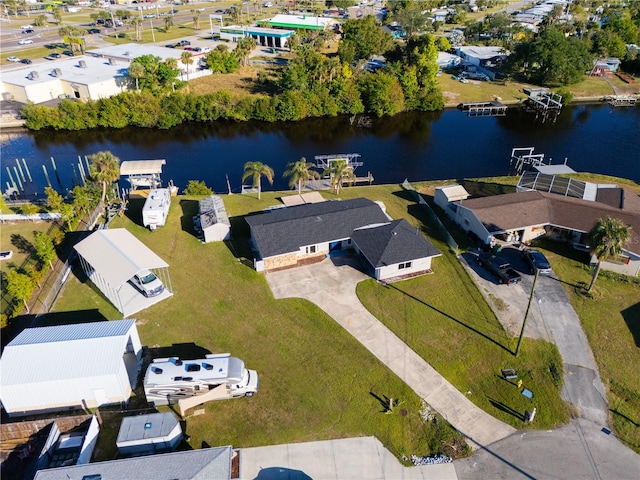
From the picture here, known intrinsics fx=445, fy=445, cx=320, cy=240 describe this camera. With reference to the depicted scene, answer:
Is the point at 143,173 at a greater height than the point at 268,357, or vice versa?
the point at 143,173

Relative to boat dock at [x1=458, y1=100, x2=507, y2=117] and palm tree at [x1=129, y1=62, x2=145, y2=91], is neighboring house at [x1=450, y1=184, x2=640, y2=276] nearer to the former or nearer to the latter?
boat dock at [x1=458, y1=100, x2=507, y2=117]

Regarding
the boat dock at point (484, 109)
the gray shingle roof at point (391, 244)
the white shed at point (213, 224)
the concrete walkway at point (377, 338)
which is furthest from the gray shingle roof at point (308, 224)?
the boat dock at point (484, 109)

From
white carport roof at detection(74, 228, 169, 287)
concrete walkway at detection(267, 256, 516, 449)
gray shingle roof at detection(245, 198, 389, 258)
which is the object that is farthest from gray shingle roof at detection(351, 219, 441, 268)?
white carport roof at detection(74, 228, 169, 287)

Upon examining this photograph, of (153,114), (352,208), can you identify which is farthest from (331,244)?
(153,114)

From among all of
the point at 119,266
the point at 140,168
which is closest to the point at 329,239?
the point at 119,266

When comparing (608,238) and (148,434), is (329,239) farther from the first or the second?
(608,238)

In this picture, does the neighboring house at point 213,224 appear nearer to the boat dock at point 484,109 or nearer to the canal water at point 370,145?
the canal water at point 370,145

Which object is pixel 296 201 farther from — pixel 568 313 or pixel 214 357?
pixel 568 313

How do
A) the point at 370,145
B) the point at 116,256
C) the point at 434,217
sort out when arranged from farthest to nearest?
the point at 370,145 → the point at 434,217 → the point at 116,256
